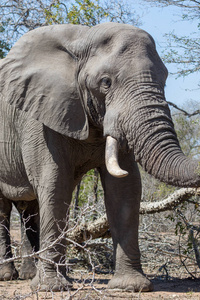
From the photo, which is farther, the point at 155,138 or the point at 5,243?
the point at 5,243

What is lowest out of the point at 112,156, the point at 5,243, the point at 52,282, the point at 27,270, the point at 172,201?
the point at 27,270

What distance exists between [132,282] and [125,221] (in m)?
0.55

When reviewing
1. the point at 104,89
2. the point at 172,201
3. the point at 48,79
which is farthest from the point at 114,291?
the point at 48,79

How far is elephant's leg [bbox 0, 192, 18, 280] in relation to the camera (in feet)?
19.8

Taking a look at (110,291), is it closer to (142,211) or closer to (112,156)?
(112,156)

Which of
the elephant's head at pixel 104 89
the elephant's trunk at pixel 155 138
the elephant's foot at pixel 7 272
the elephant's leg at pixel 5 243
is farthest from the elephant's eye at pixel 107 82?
the elephant's foot at pixel 7 272

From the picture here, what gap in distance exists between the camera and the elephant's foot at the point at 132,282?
4.92m

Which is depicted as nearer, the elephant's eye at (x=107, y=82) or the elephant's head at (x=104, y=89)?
the elephant's head at (x=104, y=89)

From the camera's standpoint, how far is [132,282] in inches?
195

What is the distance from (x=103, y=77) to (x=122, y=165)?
38.5 inches

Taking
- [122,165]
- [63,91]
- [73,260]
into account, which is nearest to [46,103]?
[63,91]

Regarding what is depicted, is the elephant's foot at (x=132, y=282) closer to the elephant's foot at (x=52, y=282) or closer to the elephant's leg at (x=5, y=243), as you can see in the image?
the elephant's foot at (x=52, y=282)

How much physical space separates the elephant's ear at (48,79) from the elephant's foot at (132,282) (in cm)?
131

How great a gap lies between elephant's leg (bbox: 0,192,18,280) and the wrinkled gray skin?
2.76ft
